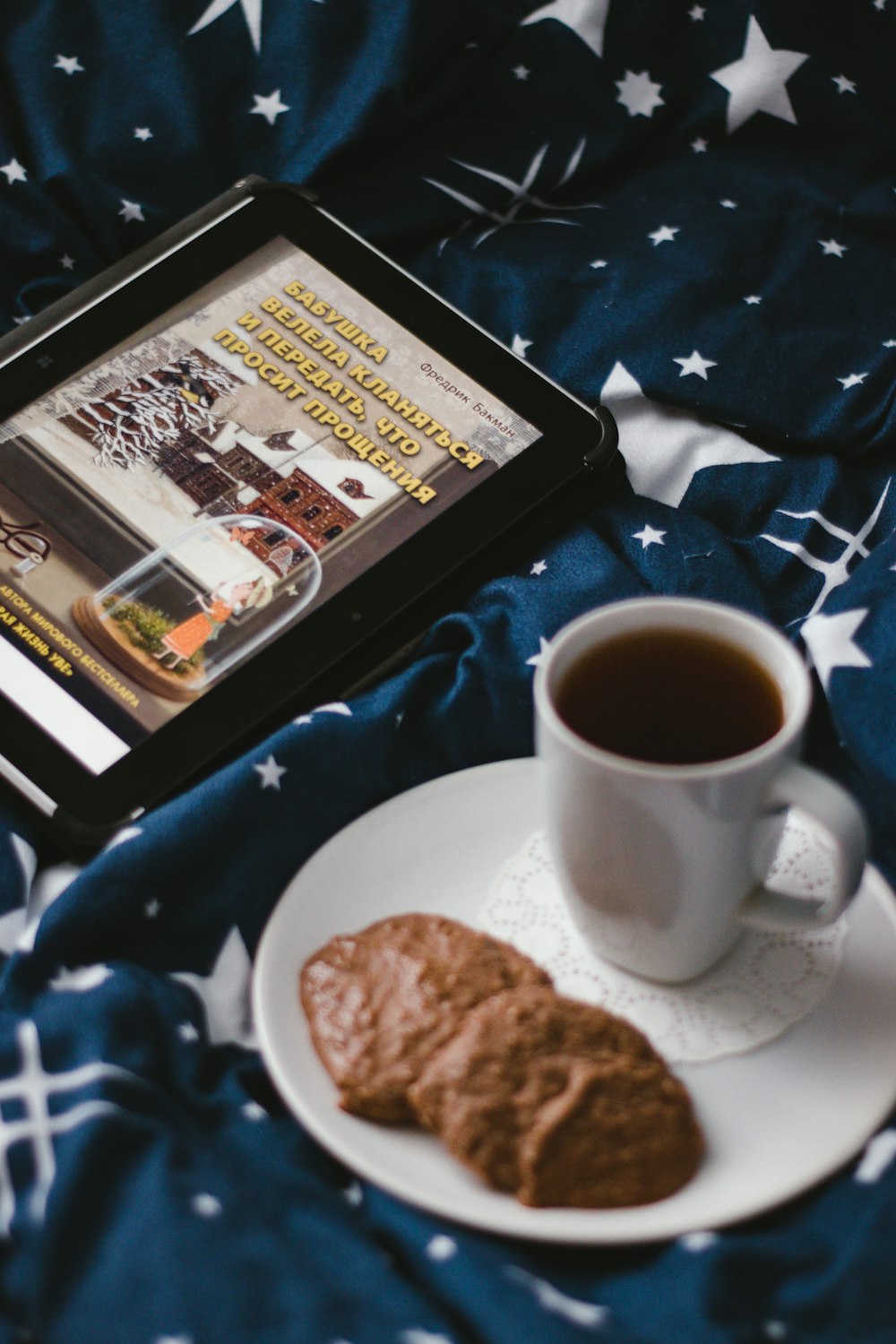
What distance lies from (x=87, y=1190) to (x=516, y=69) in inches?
31.6

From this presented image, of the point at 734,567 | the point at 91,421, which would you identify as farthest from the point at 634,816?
the point at 91,421

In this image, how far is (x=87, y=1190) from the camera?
510mm

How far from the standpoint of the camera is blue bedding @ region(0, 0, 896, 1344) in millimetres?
488

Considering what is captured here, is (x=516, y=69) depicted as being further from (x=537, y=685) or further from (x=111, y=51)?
(x=537, y=685)

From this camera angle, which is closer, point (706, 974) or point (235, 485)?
point (706, 974)

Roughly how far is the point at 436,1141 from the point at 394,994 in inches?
2.5

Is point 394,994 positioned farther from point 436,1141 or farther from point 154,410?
point 154,410

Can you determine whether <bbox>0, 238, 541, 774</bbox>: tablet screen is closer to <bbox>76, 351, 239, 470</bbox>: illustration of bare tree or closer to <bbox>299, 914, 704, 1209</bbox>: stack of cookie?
<bbox>76, 351, 239, 470</bbox>: illustration of bare tree

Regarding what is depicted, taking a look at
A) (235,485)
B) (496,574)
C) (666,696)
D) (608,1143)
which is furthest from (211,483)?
(608,1143)

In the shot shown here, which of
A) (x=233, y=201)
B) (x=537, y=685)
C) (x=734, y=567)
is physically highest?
(x=233, y=201)

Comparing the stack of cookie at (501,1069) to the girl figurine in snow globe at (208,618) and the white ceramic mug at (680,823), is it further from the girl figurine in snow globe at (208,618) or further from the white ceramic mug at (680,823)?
the girl figurine in snow globe at (208,618)

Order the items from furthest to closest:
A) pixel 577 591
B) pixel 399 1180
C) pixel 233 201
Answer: pixel 233 201
pixel 577 591
pixel 399 1180

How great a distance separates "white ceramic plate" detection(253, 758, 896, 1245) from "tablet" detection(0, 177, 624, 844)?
114 millimetres

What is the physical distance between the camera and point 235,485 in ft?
2.46
